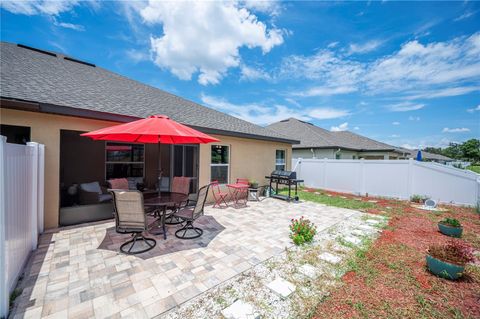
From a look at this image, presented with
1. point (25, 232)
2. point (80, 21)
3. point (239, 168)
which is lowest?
point (25, 232)

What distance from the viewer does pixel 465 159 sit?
48.9 metres

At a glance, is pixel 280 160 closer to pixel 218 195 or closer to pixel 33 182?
pixel 218 195

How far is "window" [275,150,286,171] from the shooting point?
10.7 metres

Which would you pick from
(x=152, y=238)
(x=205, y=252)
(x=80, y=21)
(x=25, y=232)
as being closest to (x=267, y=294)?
(x=205, y=252)

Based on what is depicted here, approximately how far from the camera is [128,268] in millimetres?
3014

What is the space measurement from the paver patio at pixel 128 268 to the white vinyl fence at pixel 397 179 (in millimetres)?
6734

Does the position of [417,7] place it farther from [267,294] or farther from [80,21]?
[80,21]

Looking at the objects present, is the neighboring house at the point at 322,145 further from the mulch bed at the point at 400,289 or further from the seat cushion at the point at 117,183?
the seat cushion at the point at 117,183

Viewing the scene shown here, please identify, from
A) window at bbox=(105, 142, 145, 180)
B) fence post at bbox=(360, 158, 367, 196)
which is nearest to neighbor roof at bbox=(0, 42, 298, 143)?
window at bbox=(105, 142, 145, 180)

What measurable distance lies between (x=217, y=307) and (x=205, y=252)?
139 centimetres

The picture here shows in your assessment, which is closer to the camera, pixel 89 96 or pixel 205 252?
pixel 205 252

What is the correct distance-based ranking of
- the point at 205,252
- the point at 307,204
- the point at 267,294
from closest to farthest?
the point at 267,294 → the point at 205,252 → the point at 307,204

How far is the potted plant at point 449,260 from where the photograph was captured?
2.91 meters

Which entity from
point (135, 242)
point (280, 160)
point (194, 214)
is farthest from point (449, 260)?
point (280, 160)
